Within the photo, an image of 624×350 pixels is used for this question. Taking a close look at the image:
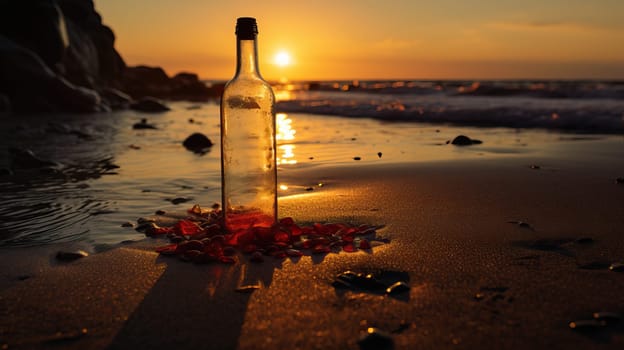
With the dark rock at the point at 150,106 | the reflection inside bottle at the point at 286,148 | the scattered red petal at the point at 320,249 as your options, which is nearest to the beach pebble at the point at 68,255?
the scattered red petal at the point at 320,249

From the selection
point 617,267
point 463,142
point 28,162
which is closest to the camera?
point 617,267

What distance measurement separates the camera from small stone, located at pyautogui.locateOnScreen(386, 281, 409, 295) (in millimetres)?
1836

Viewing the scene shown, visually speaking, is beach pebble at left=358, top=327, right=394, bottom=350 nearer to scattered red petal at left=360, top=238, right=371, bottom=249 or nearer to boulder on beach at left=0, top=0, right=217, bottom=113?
scattered red petal at left=360, top=238, right=371, bottom=249

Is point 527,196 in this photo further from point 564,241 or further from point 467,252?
point 467,252

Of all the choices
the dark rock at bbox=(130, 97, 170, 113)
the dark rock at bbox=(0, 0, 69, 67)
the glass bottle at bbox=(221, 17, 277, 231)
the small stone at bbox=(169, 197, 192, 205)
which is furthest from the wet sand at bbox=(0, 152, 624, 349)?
the dark rock at bbox=(0, 0, 69, 67)

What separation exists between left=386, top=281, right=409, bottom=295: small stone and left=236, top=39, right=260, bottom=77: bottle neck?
128 centimetres

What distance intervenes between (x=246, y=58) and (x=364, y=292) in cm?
131

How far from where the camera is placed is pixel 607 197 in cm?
343

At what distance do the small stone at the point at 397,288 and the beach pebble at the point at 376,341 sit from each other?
1.08 feet

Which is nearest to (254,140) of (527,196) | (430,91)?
(527,196)

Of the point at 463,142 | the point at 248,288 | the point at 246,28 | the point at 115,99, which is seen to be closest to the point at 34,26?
the point at 115,99

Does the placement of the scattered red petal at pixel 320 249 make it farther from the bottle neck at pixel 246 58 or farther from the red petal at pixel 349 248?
the bottle neck at pixel 246 58

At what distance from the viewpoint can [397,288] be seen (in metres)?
1.85

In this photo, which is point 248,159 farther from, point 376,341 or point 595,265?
point 595,265
